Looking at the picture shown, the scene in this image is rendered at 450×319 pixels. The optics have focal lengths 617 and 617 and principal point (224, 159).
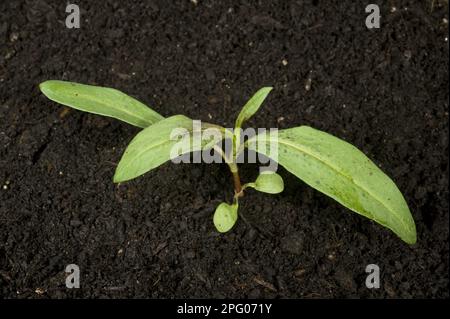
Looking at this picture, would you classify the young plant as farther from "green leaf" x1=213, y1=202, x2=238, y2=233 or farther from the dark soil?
the dark soil

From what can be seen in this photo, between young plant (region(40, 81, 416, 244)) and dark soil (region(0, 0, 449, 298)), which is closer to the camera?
young plant (region(40, 81, 416, 244))

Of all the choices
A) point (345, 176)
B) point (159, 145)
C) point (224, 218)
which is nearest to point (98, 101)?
point (159, 145)

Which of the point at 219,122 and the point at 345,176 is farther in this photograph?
the point at 219,122

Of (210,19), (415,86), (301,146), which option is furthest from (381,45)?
(301,146)

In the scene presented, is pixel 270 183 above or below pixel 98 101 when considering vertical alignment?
below

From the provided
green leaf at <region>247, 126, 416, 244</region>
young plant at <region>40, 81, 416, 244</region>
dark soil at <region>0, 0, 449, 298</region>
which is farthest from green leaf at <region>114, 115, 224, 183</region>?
dark soil at <region>0, 0, 449, 298</region>

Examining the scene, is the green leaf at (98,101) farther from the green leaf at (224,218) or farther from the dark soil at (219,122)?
the green leaf at (224,218)

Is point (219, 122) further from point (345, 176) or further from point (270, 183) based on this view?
point (345, 176)
